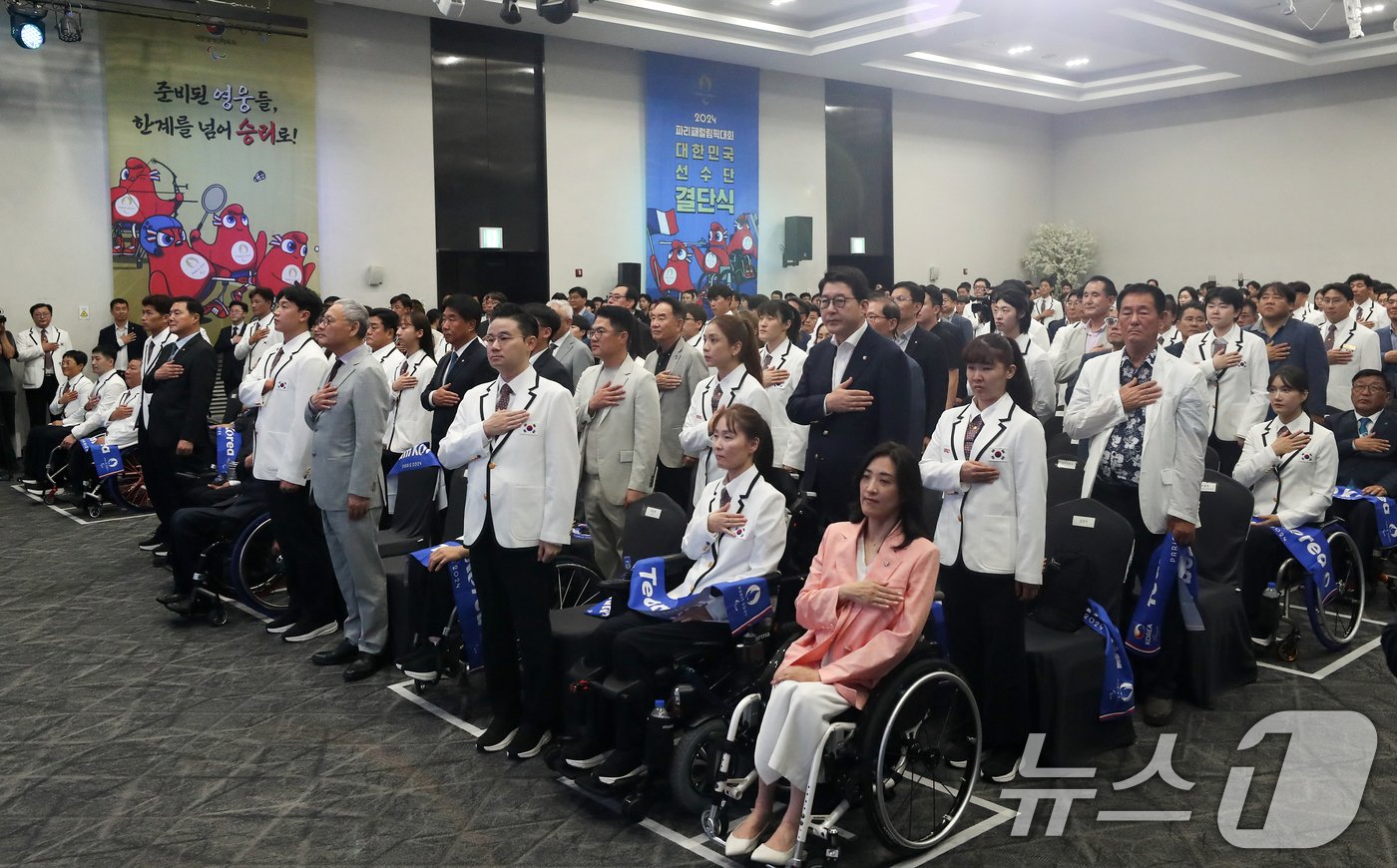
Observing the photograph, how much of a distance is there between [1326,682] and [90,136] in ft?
35.9

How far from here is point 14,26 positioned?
935 cm

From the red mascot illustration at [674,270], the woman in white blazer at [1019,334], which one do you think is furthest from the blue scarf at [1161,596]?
the red mascot illustration at [674,270]

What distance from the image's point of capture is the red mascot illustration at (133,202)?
33.9 feet

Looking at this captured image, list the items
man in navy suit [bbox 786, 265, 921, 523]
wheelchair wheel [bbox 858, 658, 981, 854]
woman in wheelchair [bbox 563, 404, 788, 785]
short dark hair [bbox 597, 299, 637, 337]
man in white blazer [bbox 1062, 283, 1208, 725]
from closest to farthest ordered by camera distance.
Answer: wheelchair wheel [bbox 858, 658, 981, 854] < woman in wheelchair [bbox 563, 404, 788, 785] < man in white blazer [bbox 1062, 283, 1208, 725] < man in navy suit [bbox 786, 265, 921, 523] < short dark hair [bbox 597, 299, 637, 337]

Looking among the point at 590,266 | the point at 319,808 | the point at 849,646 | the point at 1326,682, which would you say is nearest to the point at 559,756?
the point at 319,808

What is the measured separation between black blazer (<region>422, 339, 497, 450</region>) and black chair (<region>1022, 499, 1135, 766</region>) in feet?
9.67

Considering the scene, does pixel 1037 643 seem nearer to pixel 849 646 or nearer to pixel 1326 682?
pixel 849 646

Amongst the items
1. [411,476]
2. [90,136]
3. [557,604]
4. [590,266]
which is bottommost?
[557,604]

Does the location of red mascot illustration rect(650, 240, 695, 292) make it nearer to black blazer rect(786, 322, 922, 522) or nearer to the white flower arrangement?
the white flower arrangement

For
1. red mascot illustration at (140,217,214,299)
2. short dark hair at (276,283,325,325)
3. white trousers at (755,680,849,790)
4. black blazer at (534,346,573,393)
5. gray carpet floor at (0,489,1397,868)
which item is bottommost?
gray carpet floor at (0,489,1397,868)

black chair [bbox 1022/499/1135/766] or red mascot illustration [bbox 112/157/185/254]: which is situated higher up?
red mascot illustration [bbox 112/157/185/254]

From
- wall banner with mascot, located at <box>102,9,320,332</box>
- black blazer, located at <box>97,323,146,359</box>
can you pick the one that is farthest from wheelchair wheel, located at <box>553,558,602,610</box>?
wall banner with mascot, located at <box>102,9,320,332</box>

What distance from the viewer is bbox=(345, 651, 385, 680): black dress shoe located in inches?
186

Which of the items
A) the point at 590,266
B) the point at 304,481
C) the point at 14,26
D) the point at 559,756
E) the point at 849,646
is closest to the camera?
the point at 849,646
